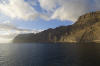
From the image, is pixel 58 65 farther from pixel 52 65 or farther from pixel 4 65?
pixel 4 65

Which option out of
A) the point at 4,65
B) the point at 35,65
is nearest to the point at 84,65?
the point at 35,65

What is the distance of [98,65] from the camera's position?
4406 cm

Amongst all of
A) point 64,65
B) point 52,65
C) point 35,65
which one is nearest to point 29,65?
point 35,65

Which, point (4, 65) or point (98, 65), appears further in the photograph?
point (4, 65)

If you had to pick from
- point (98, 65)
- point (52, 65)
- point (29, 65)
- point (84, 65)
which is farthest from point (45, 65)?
point (98, 65)

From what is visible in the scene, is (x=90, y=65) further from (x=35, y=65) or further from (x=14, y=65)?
(x=14, y=65)

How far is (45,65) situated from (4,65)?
634 inches

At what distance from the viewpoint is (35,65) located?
4606 centimetres

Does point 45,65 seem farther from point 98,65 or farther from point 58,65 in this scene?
point 98,65

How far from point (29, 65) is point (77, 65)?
18.2m

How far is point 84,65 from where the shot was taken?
44438 mm

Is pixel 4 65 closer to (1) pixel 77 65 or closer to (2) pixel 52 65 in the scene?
(2) pixel 52 65

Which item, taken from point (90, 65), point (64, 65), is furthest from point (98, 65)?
point (64, 65)

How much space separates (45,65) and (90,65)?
55.3 feet
